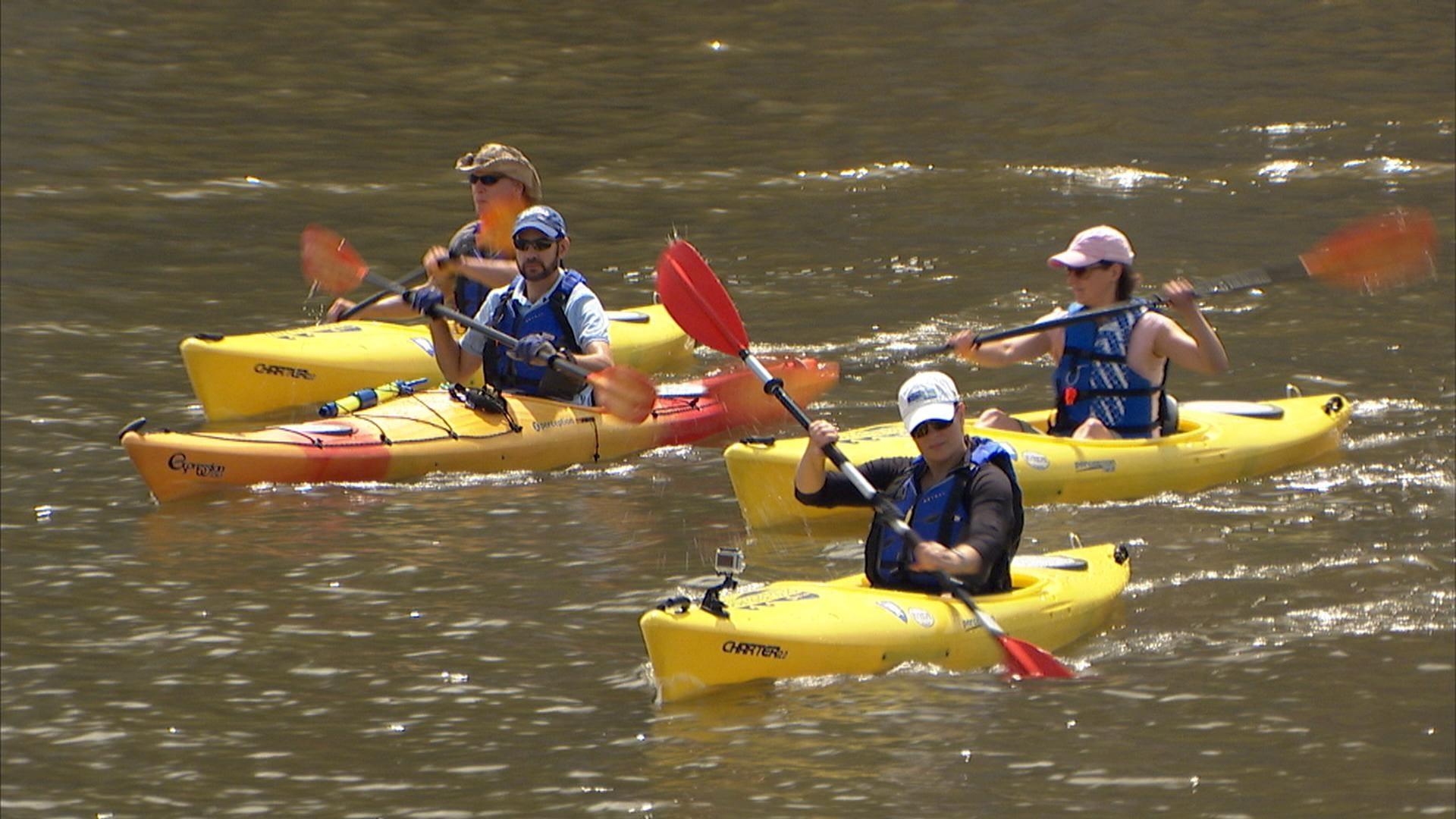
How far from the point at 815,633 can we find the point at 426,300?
367 centimetres

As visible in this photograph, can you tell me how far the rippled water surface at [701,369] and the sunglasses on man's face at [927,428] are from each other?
0.74 m

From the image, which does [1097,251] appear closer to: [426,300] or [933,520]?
[933,520]

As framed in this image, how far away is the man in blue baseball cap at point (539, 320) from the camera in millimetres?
9875

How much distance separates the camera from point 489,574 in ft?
28.4

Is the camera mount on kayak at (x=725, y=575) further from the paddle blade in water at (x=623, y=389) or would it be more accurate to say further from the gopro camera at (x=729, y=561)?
the paddle blade in water at (x=623, y=389)

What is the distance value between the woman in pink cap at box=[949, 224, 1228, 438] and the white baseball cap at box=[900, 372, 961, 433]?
196 centimetres

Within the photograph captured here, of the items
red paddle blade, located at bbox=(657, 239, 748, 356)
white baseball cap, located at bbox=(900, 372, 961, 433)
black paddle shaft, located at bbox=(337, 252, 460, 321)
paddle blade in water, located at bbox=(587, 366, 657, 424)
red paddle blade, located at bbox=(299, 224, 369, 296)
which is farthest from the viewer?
black paddle shaft, located at bbox=(337, 252, 460, 321)

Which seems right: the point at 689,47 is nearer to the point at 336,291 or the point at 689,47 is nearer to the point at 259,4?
the point at 259,4

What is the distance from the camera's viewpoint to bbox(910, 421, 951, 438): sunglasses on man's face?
6.98 m

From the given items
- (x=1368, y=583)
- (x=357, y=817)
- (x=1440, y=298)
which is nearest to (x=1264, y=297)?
(x=1440, y=298)

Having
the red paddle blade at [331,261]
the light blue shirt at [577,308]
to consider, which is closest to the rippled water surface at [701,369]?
the light blue shirt at [577,308]

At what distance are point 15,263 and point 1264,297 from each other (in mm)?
7972

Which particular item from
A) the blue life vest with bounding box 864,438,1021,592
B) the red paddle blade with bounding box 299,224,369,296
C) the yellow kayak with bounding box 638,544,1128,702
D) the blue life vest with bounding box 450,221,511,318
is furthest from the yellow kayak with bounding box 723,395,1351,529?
the red paddle blade with bounding box 299,224,369,296

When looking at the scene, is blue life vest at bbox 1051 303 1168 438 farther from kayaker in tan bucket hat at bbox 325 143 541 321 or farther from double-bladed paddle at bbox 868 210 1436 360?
kayaker in tan bucket hat at bbox 325 143 541 321
